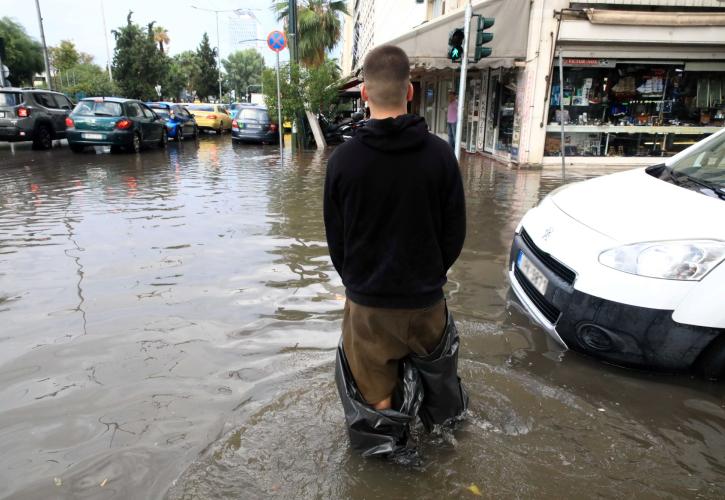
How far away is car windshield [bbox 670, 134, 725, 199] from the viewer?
141 inches

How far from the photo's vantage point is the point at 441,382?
2.35 m

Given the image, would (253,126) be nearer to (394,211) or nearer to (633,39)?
(633,39)

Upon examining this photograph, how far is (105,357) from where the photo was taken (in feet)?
11.6

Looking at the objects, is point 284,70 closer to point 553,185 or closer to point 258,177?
point 258,177

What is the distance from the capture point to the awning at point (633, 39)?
40.9 feet

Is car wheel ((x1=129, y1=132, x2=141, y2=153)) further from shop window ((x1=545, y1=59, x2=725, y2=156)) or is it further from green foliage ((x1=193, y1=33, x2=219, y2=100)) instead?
green foliage ((x1=193, y1=33, x2=219, y2=100))

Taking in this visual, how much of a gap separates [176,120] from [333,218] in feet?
Result: 68.0

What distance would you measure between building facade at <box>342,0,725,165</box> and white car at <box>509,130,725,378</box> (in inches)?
366

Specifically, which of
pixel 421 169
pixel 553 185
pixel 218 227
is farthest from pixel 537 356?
pixel 553 185

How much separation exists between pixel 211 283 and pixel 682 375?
370 cm

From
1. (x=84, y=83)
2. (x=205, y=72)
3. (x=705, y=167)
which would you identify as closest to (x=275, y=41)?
(x=705, y=167)

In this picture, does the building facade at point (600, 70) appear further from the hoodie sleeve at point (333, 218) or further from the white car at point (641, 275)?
the hoodie sleeve at point (333, 218)

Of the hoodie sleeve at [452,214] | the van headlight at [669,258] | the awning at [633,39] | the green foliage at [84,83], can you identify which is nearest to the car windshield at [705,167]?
the van headlight at [669,258]

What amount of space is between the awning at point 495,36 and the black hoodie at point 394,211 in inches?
440
